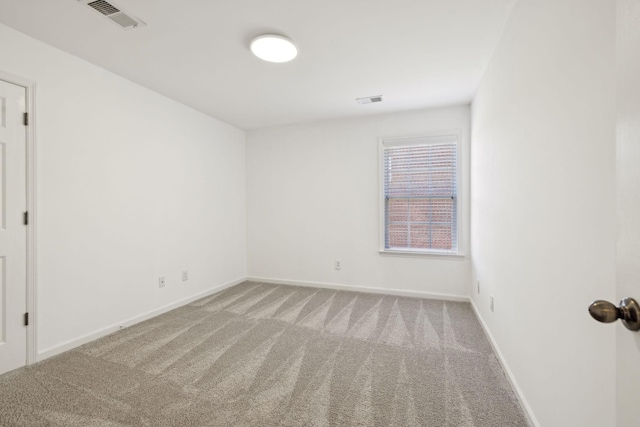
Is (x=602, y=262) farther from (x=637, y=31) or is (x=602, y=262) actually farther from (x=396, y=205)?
(x=396, y=205)

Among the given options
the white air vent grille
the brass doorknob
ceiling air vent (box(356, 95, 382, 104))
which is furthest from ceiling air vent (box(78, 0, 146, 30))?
the brass doorknob

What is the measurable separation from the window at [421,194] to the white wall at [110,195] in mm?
2562

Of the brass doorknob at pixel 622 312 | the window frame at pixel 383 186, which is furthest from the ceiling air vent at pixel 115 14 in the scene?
the window frame at pixel 383 186

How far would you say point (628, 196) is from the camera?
60 cm

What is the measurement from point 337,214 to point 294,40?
8.17 feet

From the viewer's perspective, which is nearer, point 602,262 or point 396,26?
point 602,262

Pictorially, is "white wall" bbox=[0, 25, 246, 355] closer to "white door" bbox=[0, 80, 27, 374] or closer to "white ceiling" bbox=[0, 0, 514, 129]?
"white door" bbox=[0, 80, 27, 374]

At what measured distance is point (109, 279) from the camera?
9.16 ft

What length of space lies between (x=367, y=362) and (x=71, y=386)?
2100 millimetres

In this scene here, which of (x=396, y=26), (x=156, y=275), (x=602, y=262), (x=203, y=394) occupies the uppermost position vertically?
(x=396, y=26)

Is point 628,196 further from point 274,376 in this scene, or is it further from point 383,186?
point 383,186

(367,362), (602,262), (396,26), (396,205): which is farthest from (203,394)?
(396,205)

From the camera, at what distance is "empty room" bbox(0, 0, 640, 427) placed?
1105 millimetres

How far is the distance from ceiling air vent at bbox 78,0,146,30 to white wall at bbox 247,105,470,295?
8.55 ft
